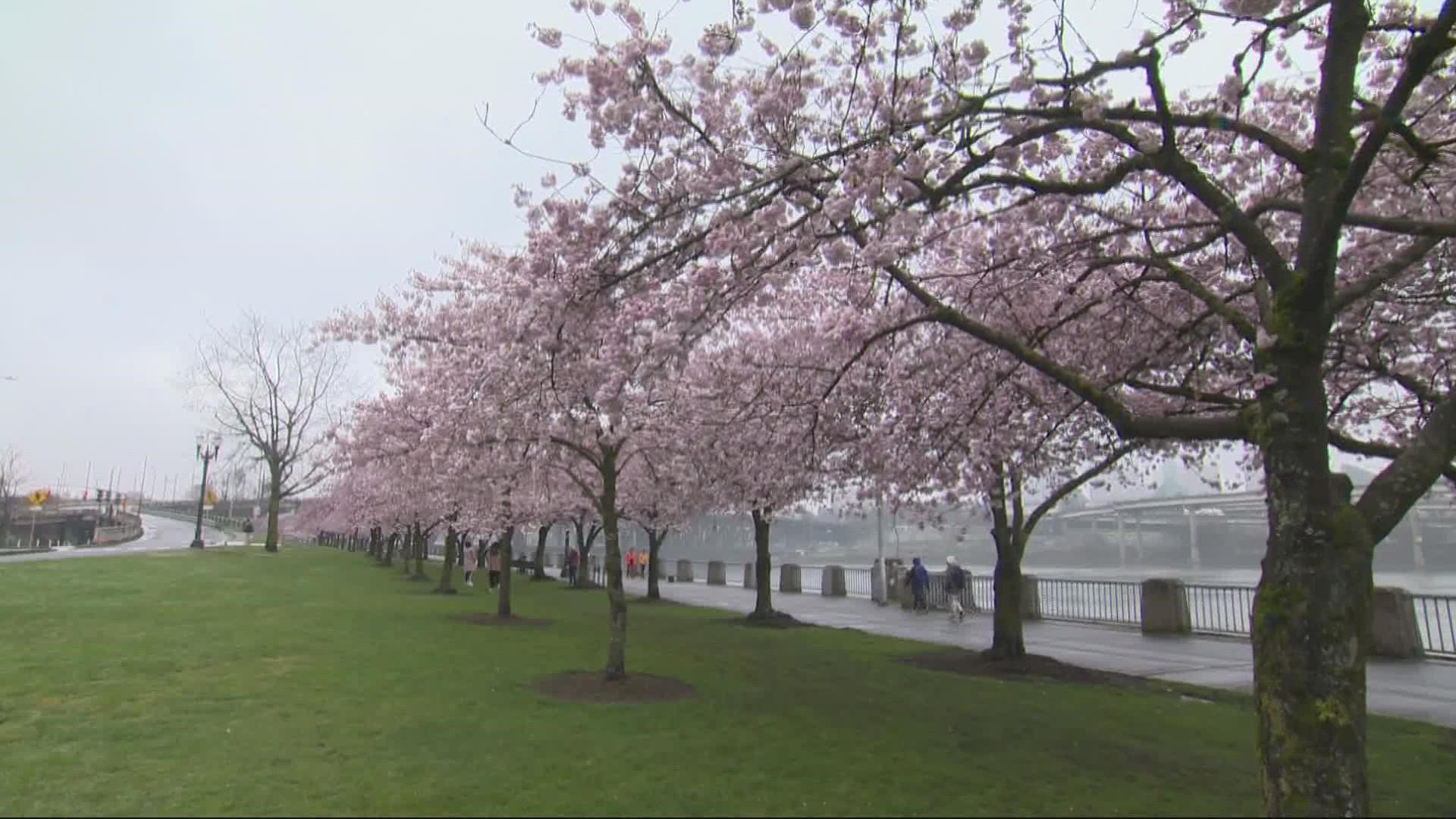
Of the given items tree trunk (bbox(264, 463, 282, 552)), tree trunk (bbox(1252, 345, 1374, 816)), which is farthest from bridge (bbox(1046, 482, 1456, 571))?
tree trunk (bbox(264, 463, 282, 552))

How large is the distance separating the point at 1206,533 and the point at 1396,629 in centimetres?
7562

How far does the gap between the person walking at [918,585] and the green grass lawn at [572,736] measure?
377 inches

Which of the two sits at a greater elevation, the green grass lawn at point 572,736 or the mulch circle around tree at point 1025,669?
the green grass lawn at point 572,736

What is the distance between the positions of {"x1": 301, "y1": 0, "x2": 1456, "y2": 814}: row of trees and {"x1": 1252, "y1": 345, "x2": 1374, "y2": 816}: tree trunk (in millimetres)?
17

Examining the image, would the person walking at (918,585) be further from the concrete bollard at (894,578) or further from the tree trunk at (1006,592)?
the tree trunk at (1006,592)

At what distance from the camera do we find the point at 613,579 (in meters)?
12.1

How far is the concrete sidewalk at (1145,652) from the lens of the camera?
11.6m

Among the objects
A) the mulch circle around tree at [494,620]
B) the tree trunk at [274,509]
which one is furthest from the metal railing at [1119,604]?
the tree trunk at [274,509]

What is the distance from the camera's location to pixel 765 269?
7535mm

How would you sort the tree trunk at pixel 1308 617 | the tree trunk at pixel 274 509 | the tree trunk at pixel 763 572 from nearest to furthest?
1. the tree trunk at pixel 1308 617
2. the tree trunk at pixel 763 572
3. the tree trunk at pixel 274 509

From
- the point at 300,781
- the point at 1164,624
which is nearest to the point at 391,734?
the point at 300,781

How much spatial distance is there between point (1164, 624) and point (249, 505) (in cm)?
14776

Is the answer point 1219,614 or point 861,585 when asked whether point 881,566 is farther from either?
point 1219,614

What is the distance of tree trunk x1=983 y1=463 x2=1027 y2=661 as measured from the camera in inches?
543
